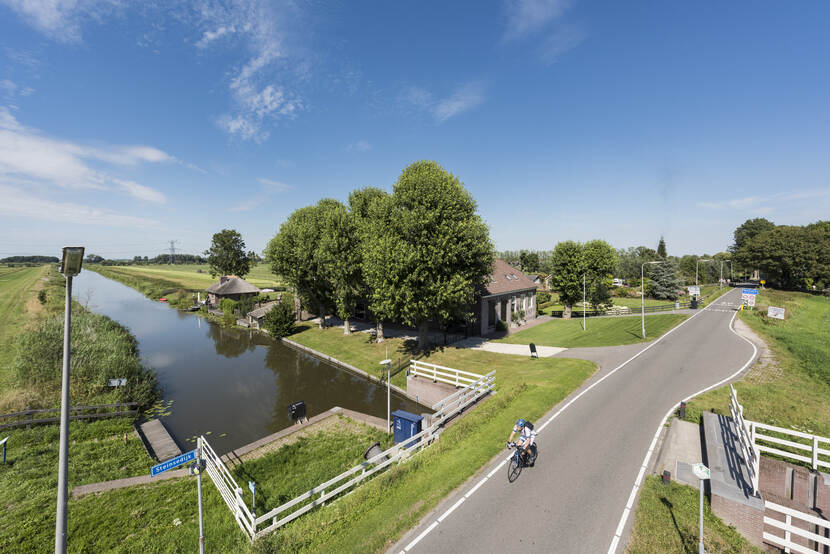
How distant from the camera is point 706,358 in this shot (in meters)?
22.5

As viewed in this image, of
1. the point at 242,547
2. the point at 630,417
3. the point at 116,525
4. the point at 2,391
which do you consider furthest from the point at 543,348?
the point at 2,391

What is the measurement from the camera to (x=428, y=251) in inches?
973

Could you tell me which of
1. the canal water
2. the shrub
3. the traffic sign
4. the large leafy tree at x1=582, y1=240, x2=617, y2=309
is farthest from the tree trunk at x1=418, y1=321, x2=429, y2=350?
the large leafy tree at x1=582, y1=240, x2=617, y2=309

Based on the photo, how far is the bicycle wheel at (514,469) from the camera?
10879 millimetres

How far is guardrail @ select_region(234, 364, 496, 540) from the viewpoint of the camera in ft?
30.5

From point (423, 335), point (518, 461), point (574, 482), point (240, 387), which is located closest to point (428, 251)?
point (423, 335)

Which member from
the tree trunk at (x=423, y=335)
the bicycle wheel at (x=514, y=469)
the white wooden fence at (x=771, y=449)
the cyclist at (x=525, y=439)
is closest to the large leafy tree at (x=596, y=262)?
the tree trunk at (x=423, y=335)

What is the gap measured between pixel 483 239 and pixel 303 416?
58.2 feet

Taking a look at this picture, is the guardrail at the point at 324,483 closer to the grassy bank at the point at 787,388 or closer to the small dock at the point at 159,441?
the small dock at the point at 159,441

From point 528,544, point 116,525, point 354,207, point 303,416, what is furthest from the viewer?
point 354,207

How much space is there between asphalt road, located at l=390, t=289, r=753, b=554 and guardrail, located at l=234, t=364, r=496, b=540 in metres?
2.97

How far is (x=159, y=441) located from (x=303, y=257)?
2104 cm

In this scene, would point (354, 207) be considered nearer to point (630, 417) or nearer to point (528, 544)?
point (630, 417)

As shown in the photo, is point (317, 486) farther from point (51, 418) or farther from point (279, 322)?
point (279, 322)
